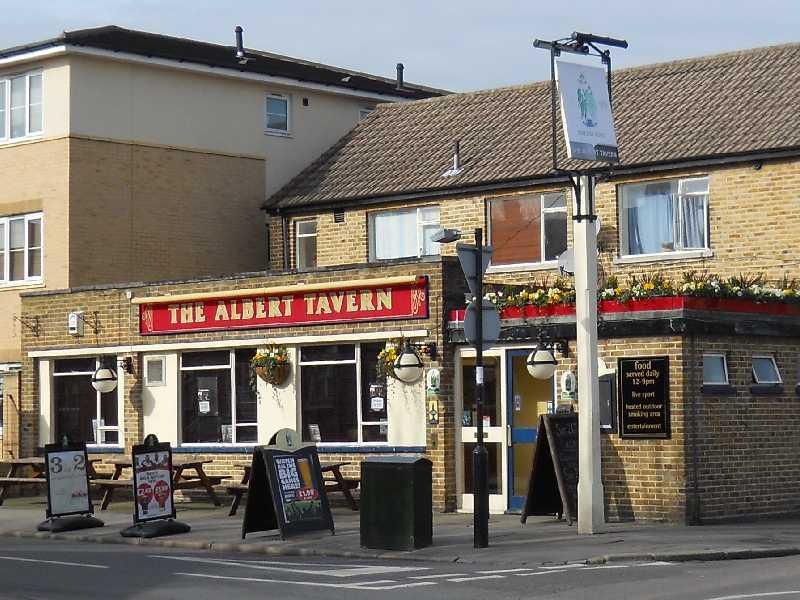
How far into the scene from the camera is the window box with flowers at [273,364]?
25516mm

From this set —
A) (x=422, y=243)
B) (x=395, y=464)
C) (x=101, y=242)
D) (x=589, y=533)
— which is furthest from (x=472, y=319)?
(x=101, y=242)

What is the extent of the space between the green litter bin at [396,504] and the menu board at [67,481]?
5695mm

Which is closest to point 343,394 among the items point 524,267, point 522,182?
point 524,267

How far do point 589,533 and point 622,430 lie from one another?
84.4 inches

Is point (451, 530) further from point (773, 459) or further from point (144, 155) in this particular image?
point (144, 155)

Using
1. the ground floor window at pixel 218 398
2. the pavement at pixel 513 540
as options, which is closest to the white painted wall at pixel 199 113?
the ground floor window at pixel 218 398

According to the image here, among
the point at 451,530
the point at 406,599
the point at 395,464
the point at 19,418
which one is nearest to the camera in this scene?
the point at 406,599

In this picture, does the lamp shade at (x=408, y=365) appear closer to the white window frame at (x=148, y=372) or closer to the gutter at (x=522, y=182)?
the gutter at (x=522, y=182)

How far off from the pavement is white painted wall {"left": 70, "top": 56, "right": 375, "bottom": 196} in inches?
425

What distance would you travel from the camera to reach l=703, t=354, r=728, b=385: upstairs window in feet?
70.0

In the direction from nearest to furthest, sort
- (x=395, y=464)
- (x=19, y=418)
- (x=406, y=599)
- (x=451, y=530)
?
(x=406, y=599) → (x=395, y=464) → (x=451, y=530) → (x=19, y=418)

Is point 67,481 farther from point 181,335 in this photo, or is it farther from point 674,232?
point 674,232

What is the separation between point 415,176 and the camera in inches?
1238

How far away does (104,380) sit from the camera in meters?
27.9
